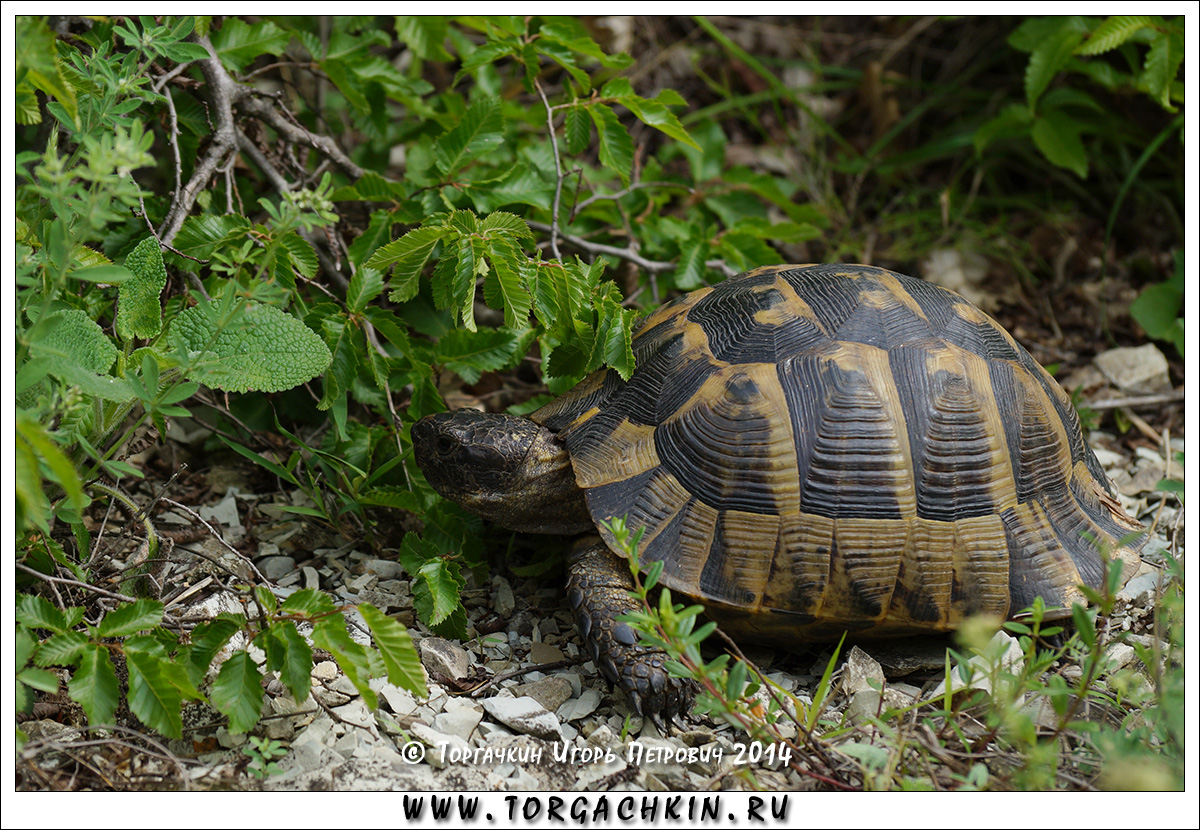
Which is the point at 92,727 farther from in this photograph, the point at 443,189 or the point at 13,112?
the point at 443,189

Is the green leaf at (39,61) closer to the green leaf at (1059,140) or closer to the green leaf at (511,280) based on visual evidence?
the green leaf at (511,280)

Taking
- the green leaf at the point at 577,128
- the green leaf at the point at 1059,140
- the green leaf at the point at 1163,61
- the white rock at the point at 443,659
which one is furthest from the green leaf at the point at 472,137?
the green leaf at the point at 1059,140

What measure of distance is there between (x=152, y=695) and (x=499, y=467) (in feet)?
3.26

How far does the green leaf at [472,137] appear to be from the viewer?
9.31 ft

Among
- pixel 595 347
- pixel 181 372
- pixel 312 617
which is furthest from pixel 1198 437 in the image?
pixel 181 372

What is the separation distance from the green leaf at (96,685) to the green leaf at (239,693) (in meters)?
0.19

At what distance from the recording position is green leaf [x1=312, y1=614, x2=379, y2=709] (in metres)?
1.83

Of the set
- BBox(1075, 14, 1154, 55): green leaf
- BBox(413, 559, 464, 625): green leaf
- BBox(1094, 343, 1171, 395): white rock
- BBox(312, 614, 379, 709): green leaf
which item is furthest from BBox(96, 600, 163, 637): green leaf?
BBox(1094, 343, 1171, 395): white rock

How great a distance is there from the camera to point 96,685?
5.92 ft

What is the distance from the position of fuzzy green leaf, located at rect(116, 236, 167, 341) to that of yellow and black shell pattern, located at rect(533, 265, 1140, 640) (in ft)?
3.60

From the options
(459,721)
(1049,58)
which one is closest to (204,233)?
(459,721)

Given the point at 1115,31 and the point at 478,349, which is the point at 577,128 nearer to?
the point at 478,349

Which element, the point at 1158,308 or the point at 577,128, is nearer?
the point at 577,128

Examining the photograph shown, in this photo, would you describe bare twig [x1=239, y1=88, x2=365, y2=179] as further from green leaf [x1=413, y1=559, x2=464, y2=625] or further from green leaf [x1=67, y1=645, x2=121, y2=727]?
green leaf [x1=67, y1=645, x2=121, y2=727]
